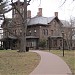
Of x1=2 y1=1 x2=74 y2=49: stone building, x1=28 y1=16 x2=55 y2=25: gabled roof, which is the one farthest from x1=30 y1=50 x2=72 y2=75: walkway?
x1=28 y1=16 x2=55 y2=25: gabled roof

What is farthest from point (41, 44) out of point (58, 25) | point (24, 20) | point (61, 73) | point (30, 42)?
point (61, 73)

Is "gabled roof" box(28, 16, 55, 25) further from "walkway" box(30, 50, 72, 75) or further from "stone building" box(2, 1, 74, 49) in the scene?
"walkway" box(30, 50, 72, 75)

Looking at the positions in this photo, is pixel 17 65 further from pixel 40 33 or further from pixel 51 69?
pixel 40 33

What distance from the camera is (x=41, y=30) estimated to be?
75.0 m

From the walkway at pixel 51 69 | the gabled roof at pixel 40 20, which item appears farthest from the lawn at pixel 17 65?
the gabled roof at pixel 40 20

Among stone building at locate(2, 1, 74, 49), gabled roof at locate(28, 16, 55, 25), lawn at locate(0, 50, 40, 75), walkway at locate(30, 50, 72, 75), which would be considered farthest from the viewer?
gabled roof at locate(28, 16, 55, 25)

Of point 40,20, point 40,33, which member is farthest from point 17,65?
point 40,20

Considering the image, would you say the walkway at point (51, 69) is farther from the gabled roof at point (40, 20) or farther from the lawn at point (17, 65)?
the gabled roof at point (40, 20)

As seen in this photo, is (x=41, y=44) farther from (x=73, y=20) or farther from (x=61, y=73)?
(x=61, y=73)

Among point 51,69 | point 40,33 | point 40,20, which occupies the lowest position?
point 51,69

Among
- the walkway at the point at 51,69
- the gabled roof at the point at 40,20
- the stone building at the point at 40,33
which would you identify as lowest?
the walkway at the point at 51,69

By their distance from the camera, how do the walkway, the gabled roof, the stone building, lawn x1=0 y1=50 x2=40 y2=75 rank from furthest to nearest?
the gabled roof < the stone building < lawn x1=0 y1=50 x2=40 y2=75 < the walkway

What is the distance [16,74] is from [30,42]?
58119 millimetres

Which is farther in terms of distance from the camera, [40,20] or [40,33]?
[40,20]
